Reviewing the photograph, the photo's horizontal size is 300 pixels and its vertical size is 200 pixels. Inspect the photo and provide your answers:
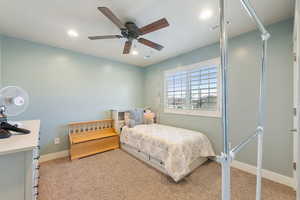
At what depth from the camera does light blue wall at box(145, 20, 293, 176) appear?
192 cm

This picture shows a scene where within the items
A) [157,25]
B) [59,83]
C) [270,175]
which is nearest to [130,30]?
[157,25]

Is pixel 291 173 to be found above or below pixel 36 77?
below

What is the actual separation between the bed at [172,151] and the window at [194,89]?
2.31ft

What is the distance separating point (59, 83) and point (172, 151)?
9.52ft

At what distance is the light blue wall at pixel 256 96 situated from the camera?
1.92m

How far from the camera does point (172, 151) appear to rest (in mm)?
2047

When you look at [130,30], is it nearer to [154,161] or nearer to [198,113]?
[198,113]

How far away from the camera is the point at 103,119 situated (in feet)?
11.8

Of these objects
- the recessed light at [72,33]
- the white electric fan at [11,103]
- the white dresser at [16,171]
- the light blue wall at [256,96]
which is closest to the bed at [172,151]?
the light blue wall at [256,96]

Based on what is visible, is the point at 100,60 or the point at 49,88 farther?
the point at 100,60

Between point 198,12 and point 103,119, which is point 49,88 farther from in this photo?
point 198,12

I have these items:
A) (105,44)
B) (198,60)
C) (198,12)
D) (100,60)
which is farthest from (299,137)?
(100,60)

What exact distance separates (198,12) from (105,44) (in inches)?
76.1

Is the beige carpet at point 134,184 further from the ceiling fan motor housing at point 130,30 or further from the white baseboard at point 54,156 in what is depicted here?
the ceiling fan motor housing at point 130,30
